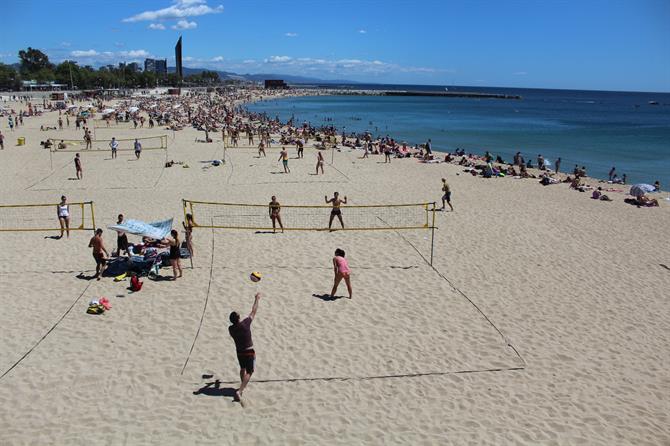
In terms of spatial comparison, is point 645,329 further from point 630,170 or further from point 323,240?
point 630,170

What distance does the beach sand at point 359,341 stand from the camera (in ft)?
19.0

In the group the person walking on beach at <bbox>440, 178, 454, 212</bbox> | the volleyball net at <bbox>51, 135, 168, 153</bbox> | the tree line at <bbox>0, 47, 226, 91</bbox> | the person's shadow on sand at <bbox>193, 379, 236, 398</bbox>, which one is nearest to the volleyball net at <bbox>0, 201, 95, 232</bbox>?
the person's shadow on sand at <bbox>193, 379, 236, 398</bbox>

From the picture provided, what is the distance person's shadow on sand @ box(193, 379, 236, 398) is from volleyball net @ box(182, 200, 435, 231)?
21.5ft

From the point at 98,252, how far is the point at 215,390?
183 inches

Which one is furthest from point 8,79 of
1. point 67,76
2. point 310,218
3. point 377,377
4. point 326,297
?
point 377,377

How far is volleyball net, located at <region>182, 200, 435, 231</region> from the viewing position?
44.6ft

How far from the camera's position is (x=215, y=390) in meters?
6.31

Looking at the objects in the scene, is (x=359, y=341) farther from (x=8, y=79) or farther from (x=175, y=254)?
(x=8, y=79)

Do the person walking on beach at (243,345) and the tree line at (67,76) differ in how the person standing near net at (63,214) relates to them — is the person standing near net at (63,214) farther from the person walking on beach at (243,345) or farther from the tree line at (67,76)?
the tree line at (67,76)

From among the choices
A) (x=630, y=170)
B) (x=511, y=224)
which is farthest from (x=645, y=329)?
(x=630, y=170)

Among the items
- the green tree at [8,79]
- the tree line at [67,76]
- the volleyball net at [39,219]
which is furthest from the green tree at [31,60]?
the volleyball net at [39,219]

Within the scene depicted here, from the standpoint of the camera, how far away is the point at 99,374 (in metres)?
6.58

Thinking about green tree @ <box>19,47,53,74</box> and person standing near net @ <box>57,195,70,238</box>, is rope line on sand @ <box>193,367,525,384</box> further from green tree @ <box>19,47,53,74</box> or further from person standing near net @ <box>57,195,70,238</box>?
green tree @ <box>19,47,53,74</box>

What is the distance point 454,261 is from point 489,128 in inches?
1976
